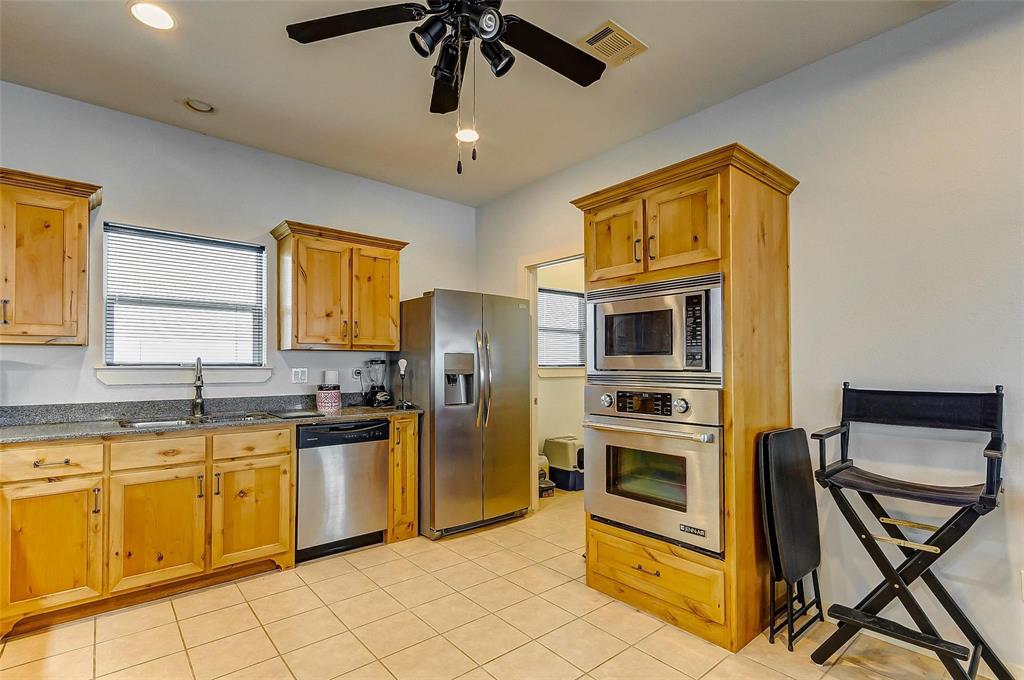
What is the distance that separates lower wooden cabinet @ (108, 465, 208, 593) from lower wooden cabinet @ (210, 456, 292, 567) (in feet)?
0.27

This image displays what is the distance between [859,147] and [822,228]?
0.41 m

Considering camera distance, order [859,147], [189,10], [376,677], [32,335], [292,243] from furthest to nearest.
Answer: [292,243] < [32,335] < [859,147] < [189,10] < [376,677]

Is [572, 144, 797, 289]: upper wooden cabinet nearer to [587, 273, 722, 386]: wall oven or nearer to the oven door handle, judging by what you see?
[587, 273, 722, 386]: wall oven

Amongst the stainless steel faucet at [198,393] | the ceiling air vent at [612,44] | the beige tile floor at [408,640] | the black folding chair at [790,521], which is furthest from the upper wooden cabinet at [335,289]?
the black folding chair at [790,521]

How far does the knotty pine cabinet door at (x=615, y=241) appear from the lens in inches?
111

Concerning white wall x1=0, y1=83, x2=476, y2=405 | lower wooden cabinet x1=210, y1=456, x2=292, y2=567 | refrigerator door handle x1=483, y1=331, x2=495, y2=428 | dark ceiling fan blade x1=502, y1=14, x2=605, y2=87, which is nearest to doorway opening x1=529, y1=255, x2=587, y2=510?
refrigerator door handle x1=483, y1=331, x2=495, y2=428

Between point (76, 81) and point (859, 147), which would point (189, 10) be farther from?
point (859, 147)

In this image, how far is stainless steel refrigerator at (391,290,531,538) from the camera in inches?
152

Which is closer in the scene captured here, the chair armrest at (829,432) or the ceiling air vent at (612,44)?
the chair armrest at (829,432)

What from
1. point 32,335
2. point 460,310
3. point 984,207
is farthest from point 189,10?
point 984,207

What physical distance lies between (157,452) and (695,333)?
9.49 feet

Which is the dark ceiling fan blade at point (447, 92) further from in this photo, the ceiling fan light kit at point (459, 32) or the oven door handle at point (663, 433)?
the oven door handle at point (663, 433)

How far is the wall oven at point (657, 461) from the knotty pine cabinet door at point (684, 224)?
65 cm

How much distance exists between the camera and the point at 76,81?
294cm
